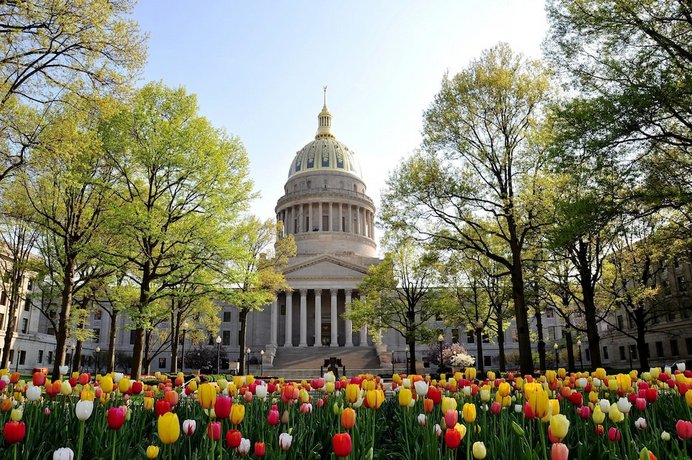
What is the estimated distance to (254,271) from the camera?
92.0 ft

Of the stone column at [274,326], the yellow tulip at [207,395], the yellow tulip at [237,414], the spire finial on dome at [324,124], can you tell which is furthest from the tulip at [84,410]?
the spire finial on dome at [324,124]

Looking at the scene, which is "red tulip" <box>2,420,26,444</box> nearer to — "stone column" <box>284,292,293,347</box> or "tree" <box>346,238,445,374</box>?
"tree" <box>346,238,445,374</box>

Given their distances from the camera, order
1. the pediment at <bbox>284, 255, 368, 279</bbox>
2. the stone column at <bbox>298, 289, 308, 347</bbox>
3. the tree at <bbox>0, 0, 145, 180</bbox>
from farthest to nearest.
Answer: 1. the pediment at <bbox>284, 255, 368, 279</bbox>
2. the stone column at <bbox>298, 289, 308, 347</bbox>
3. the tree at <bbox>0, 0, 145, 180</bbox>

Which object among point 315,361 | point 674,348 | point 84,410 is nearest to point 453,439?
point 84,410

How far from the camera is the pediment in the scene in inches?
3076

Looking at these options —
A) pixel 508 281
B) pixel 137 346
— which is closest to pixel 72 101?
pixel 137 346

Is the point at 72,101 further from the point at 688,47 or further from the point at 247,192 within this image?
the point at 688,47

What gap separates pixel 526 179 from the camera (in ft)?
79.4

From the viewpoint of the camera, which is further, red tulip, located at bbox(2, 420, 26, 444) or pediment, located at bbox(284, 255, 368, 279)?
pediment, located at bbox(284, 255, 368, 279)

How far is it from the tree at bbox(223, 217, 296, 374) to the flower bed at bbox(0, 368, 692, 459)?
1755 centimetres

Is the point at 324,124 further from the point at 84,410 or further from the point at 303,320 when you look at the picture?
the point at 84,410

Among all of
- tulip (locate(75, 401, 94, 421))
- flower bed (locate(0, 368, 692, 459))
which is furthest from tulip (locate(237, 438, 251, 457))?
tulip (locate(75, 401, 94, 421))

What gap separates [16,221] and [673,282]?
57.2 m

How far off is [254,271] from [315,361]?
38727mm
